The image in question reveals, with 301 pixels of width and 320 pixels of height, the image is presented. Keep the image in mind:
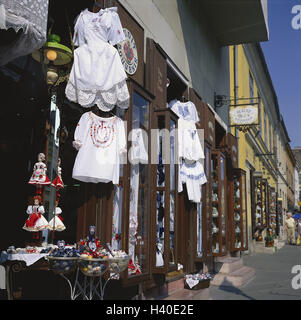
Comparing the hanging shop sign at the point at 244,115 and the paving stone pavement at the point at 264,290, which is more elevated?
the hanging shop sign at the point at 244,115

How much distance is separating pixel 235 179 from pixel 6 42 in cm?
778

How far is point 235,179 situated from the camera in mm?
10562

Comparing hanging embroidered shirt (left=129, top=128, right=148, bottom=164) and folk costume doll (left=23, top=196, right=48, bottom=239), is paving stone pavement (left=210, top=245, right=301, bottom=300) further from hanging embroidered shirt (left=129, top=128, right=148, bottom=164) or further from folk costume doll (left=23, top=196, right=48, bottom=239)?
folk costume doll (left=23, top=196, right=48, bottom=239)

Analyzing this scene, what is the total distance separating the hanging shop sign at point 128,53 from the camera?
5.17m

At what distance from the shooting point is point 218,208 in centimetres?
855

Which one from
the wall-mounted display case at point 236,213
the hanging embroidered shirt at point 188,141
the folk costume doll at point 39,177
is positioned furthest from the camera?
the wall-mounted display case at point 236,213

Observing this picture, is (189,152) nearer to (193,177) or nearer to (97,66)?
(193,177)

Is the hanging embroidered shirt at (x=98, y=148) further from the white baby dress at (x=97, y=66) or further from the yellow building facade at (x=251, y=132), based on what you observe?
the yellow building facade at (x=251, y=132)

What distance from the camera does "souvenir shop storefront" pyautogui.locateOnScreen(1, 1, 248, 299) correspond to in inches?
170

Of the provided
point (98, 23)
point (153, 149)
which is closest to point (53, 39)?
point (98, 23)

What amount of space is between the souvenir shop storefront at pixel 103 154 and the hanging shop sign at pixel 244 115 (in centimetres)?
560

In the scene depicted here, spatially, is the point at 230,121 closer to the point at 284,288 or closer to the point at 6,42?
the point at 284,288

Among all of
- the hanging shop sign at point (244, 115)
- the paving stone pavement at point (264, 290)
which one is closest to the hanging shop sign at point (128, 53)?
the paving stone pavement at point (264, 290)

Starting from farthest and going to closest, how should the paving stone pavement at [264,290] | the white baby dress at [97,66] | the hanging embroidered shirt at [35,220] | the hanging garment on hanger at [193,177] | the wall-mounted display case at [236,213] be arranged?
the wall-mounted display case at [236,213]
the hanging garment on hanger at [193,177]
the paving stone pavement at [264,290]
the hanging embroidered shirt at [35,220]
the white baby dress at [97,66]
